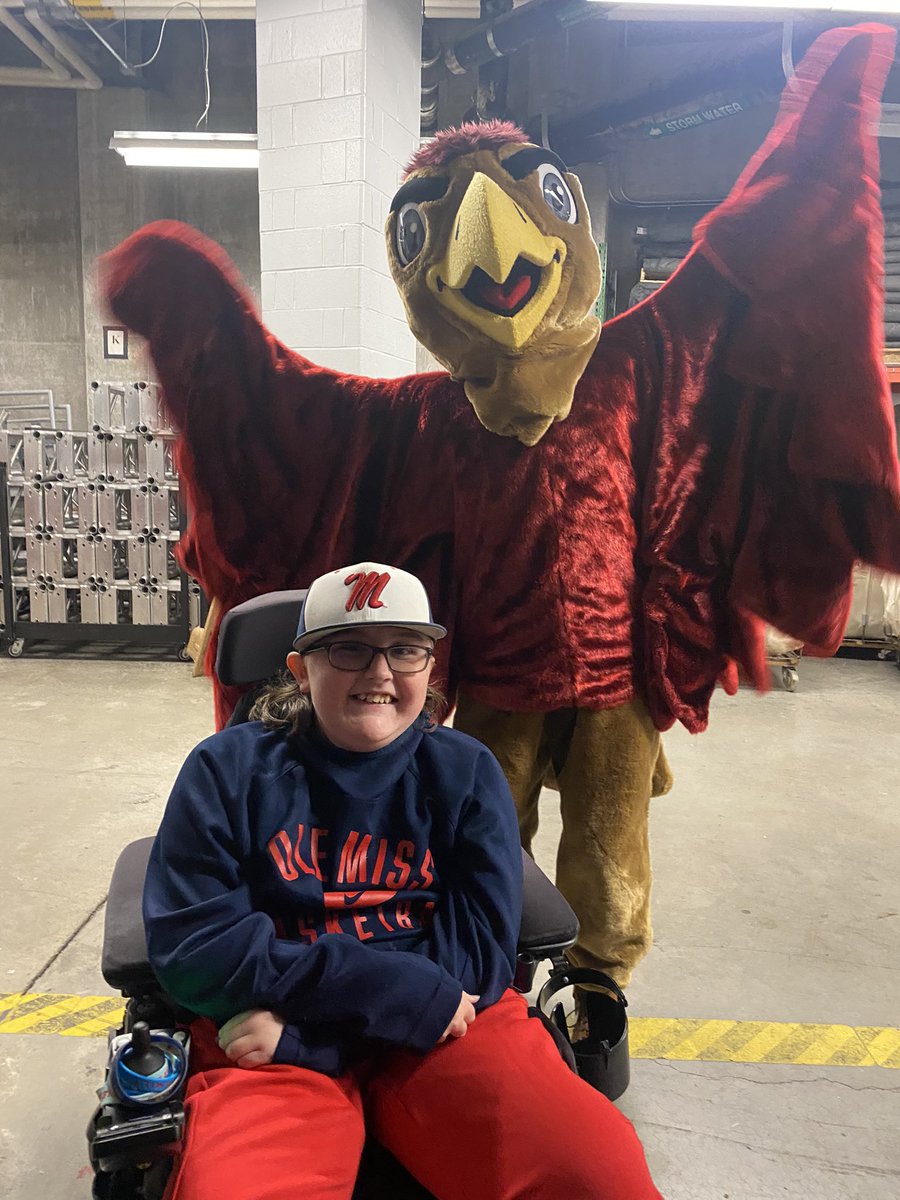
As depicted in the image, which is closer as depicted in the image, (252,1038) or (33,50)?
(252,1038)

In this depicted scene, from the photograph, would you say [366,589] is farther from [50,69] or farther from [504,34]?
[50,69]

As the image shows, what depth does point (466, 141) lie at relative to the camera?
1.66 meters

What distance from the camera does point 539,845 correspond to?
10.6ft

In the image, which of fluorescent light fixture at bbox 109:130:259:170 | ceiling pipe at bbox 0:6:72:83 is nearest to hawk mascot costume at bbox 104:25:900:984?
fluorescent light fixture at bbox 109:130:259:170

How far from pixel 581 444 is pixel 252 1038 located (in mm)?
1151

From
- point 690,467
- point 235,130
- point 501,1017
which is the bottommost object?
point 501,1017

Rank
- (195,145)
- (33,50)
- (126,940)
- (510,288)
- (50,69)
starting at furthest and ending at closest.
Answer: (50,69) → (33,50) → (195,145) → (510,288) → (126,940)

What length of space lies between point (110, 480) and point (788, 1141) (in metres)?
4.80

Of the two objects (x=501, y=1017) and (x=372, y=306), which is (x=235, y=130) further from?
(x=501, y=1017)

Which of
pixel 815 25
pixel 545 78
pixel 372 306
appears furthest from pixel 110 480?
pixel 815 25


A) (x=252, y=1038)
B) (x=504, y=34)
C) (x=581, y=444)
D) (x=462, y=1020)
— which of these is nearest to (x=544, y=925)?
(x=462, y=1020)

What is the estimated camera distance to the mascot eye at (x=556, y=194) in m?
1.66

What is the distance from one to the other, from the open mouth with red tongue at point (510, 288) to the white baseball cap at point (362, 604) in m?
0.62

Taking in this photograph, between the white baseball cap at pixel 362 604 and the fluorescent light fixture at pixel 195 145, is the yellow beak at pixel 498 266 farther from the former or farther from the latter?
the fluorescent light fixture at pixel 195 145
